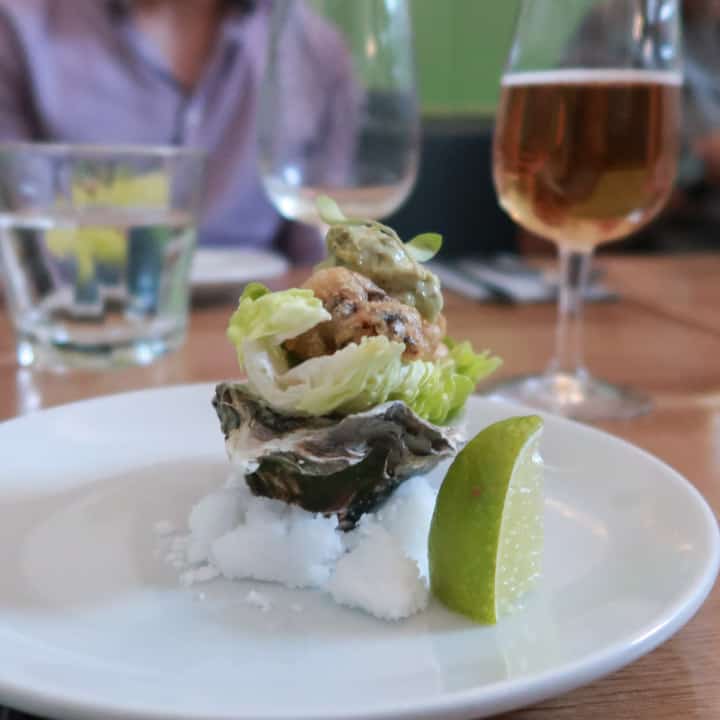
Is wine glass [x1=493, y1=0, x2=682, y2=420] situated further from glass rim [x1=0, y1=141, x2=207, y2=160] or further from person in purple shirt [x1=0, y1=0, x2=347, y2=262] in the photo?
person in purple shirt [x1=0, y1=0, x2=347, y2=262]

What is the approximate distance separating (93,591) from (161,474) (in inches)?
8.1

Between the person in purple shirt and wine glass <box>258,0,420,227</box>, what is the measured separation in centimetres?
114

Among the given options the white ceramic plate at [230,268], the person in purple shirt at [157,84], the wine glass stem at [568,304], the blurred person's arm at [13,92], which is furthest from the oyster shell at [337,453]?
the blurred person's arm at [13,92]

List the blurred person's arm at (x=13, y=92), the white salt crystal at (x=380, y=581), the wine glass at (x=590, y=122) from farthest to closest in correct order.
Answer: the blurred person's arm at (x=13, y=92) < the wine glass at (x=590, y=122) < the white salt crystal at (x=380, y=581)

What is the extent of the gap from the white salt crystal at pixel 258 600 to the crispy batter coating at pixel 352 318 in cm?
18

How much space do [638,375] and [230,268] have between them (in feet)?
2.46

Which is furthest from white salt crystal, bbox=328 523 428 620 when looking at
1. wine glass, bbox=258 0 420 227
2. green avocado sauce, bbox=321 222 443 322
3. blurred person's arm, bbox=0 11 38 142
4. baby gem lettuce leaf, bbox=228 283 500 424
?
blurred person's arm, bbox=0 11 38 142

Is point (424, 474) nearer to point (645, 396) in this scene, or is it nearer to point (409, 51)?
point (645, 396)

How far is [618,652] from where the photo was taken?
432mm

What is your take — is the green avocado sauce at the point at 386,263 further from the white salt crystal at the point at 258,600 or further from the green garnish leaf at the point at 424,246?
the white salt crystal at the point at 258,600

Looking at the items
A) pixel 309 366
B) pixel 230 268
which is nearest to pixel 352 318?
pixel 309 366

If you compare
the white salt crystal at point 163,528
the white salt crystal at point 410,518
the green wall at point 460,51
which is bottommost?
the green wall at point 460,51

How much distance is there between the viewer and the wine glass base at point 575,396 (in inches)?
41.1

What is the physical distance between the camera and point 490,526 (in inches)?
21.4
